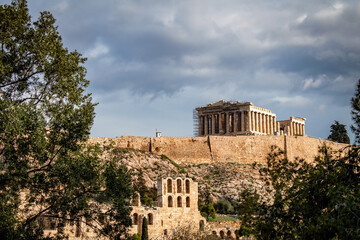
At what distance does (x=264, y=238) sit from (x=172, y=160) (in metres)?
41.5

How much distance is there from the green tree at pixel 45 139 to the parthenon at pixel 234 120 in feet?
171

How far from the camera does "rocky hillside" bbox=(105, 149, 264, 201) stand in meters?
48.1

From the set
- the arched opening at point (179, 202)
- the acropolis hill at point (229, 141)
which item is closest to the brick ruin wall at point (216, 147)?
the acropolis hill at point (229, 141)

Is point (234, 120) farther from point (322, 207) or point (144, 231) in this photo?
point (322, 207)

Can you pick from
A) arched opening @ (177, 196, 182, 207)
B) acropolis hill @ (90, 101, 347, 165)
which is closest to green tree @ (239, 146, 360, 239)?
arched opening @ (177, 196, 182, 207)

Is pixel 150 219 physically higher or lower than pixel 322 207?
lower

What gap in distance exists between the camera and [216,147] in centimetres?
5769

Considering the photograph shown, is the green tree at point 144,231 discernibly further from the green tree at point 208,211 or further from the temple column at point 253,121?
the temple column at point 253,121

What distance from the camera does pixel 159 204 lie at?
3553cm

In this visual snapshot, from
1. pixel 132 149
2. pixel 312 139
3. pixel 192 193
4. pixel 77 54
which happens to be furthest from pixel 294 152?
pixel 77 54

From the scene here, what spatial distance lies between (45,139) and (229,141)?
146 feet

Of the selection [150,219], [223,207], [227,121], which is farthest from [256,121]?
[150,219]

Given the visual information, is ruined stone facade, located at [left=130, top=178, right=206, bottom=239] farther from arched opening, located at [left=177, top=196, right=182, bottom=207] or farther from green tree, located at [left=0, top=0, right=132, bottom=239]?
green tree, located at [left=0, top=0, right=132, bottom=239]

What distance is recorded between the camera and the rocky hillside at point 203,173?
4809 centimetres
